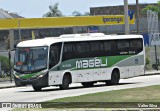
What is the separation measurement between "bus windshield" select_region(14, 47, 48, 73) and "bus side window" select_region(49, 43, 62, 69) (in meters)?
0.32

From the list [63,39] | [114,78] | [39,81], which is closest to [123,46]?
[114,78]

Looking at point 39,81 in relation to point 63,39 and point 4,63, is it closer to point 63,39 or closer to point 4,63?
point 63,39

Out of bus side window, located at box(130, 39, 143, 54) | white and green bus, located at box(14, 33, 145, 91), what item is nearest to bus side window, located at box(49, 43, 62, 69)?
white and green bus, located at box(14, 33, 145, 91)

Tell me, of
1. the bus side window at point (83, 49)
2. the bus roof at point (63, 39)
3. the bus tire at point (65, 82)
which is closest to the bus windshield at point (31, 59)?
the bus roof at point (63, 39)

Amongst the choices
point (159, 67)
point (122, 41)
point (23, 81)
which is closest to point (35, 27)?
point (159, 67)

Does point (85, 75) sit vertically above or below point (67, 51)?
below

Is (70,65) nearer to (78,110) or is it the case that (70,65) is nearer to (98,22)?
(78,110)

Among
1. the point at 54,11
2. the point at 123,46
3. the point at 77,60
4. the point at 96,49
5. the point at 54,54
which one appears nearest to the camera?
the point at 54,54

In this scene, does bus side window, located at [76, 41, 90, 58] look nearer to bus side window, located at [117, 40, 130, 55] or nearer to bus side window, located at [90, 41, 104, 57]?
bus side window, located at [90, 41, 104, 57]

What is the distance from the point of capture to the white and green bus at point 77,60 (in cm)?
2883

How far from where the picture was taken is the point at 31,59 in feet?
95.3

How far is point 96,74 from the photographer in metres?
31.7

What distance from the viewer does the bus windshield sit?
28.8 m

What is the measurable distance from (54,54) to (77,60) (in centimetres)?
188
